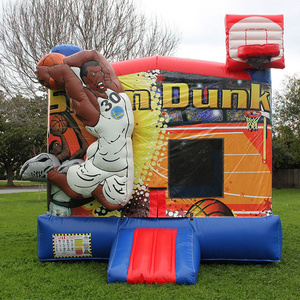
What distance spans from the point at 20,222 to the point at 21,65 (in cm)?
558

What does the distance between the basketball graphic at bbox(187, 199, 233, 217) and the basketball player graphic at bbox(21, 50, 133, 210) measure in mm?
881

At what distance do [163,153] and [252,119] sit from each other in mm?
1233

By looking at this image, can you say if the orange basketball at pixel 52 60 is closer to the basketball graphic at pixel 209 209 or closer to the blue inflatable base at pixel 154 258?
the blue inflatable base at pixel 154 258

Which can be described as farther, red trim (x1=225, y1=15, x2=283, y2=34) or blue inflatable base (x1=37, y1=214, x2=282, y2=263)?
red trim (x1=225, y1=15, x2=283, y2=34)

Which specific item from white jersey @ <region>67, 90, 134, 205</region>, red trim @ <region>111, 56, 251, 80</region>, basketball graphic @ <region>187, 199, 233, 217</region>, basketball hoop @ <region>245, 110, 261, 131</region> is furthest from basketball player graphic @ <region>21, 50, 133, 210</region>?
basketball hoop @ <region>245, 110, 261, 131</region>

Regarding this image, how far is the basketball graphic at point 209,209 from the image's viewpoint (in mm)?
4738

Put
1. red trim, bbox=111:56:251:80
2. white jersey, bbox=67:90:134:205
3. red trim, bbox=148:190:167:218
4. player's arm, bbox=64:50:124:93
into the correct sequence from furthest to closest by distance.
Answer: red trim, bbox=111:56:251:80 → red trim, bbox=148:190:167:218 → player's arm, bbox=64:50:124:93 → white jersey, bbox=67:90:134:205

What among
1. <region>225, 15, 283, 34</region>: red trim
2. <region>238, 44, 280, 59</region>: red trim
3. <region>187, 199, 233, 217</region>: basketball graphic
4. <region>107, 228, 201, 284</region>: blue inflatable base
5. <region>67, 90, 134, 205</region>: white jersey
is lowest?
<region>107, 228, 201, 284</region>: blue inflatable base

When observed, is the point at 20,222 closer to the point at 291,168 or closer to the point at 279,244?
the point at 279,244

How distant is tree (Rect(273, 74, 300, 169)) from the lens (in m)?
18.6

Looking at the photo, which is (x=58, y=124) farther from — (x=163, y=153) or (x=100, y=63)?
(x=163, y=153)

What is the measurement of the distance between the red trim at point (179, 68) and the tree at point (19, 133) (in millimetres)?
8260

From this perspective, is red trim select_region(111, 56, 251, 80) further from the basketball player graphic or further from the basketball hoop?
the basketball hoop

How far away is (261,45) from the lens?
456cm
